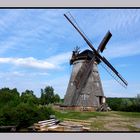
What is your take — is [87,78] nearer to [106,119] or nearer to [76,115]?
[76,115]

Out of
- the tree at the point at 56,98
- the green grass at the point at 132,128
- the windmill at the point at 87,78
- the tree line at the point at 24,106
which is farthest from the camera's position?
the tree at the point at 56,98

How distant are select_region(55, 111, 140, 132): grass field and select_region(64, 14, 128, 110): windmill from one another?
12.8 inches

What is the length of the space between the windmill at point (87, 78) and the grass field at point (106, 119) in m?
0.33

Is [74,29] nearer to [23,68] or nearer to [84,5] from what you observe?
[84,5]

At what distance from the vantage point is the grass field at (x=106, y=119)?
34.7 feet

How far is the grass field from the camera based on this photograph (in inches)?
416

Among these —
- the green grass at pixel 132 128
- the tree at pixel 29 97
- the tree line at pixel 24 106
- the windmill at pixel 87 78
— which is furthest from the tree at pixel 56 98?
the green grass at pixel 132 128

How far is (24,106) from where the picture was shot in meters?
10.8

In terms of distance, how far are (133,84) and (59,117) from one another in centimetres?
190

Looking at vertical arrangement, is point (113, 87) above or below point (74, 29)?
below

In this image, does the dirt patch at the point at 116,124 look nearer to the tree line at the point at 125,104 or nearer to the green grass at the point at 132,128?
the green grass at the point at 132,128

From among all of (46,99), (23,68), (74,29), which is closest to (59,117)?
(46,99)

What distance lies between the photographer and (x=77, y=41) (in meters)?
10.8

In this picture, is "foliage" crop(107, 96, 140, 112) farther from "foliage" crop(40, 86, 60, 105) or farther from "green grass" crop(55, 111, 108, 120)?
"foliage" crop(40, 86, 60, 105)
